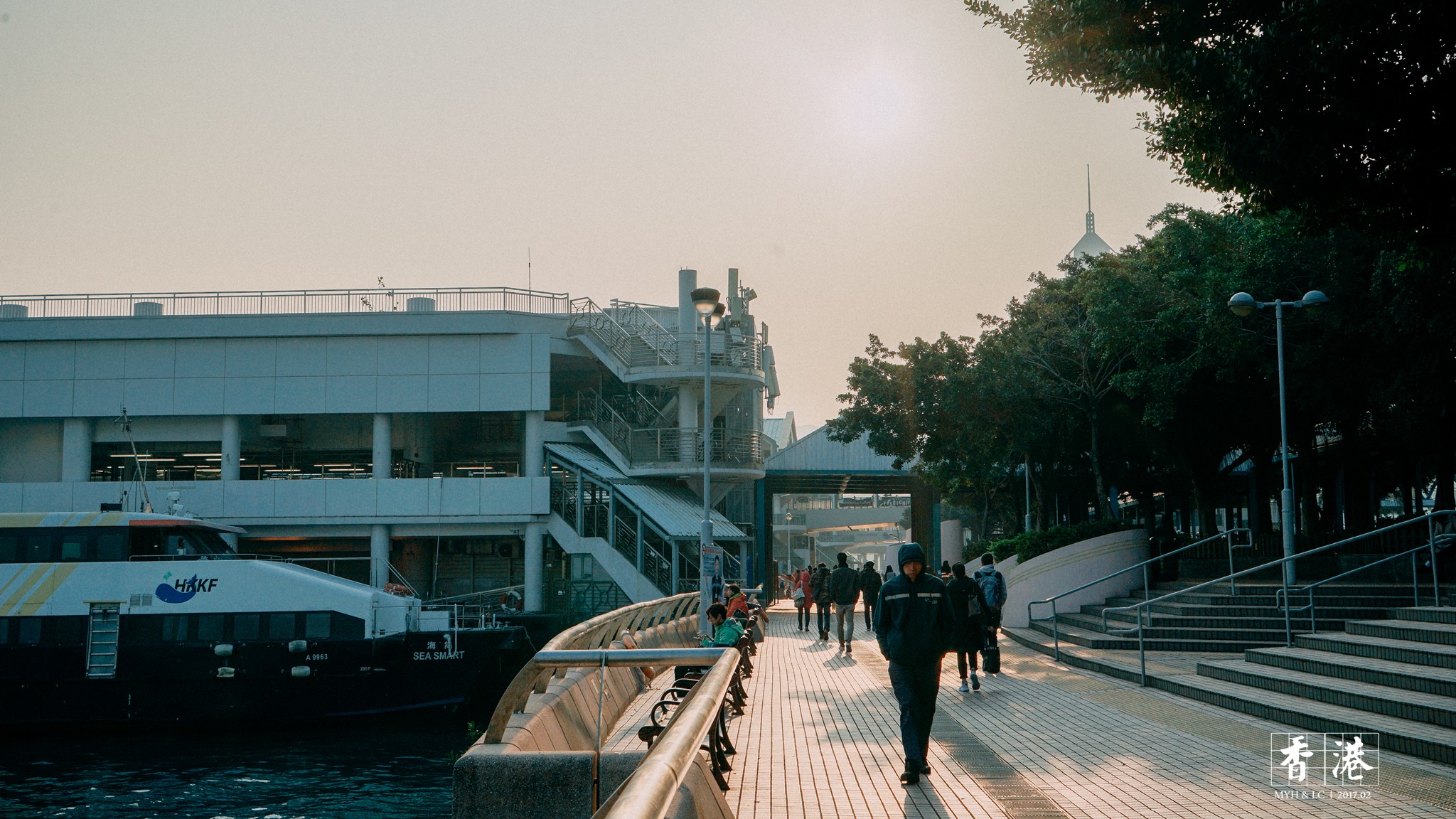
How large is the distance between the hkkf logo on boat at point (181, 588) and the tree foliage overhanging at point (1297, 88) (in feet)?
82.4

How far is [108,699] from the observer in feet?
91.3

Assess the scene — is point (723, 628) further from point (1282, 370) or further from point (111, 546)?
point (111, 546)

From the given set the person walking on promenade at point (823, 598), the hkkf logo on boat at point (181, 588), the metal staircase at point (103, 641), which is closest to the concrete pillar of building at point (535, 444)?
the hkkf logo on boat at point (181, 588)

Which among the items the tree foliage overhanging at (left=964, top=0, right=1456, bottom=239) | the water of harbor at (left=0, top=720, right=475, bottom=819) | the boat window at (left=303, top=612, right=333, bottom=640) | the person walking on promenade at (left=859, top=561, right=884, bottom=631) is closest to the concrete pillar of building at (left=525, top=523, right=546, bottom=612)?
the water of harbor at (left=0, top=720, right=475, bottom=819)

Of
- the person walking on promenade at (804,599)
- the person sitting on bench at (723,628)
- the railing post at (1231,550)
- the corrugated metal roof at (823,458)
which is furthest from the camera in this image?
the corrugated metal roof at (823,458)

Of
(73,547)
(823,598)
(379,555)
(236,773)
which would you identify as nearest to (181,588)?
(73,547)

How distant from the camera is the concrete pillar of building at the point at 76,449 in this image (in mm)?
41969

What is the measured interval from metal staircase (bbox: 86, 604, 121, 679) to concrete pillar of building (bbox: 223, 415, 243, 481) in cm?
1282

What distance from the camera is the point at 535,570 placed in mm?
39875

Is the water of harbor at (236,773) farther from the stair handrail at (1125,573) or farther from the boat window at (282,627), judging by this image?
the stair handrail at (1125,573)

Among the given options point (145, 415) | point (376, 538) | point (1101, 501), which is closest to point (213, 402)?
point (145, 415)

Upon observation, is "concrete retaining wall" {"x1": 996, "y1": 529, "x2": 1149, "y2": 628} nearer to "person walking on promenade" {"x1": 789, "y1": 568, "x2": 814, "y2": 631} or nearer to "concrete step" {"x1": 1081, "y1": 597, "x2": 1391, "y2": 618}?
"concrete step" {"x1": 1081, "y1": 597, "x2": 1391, "y2": 618}

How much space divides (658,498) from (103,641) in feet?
53.7

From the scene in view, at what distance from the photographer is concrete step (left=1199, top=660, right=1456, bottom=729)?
10422 mm
